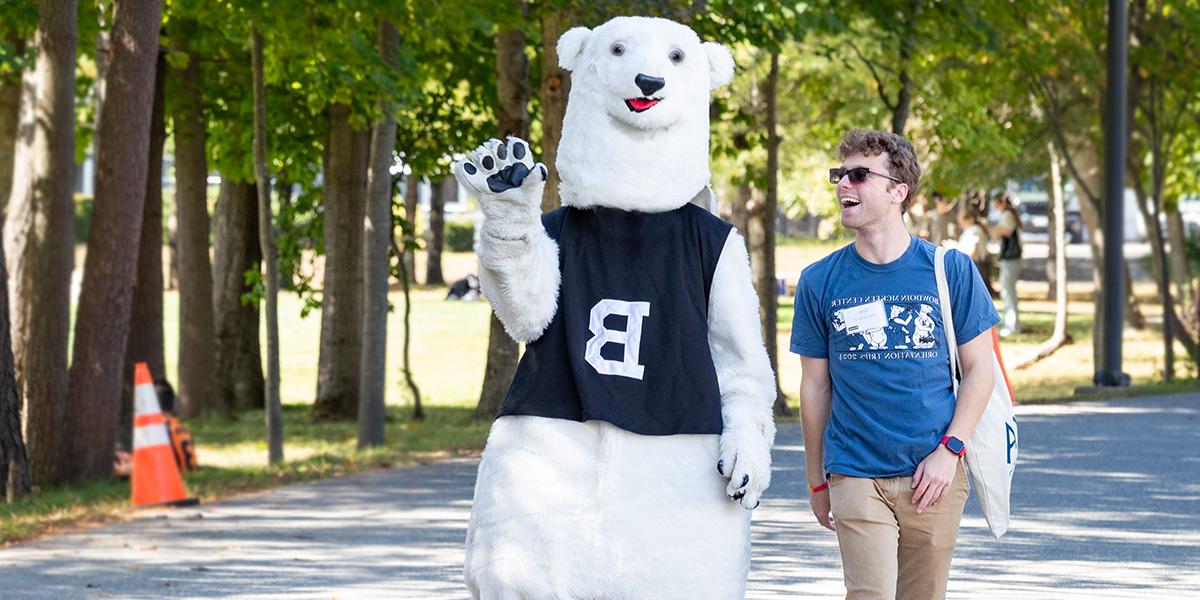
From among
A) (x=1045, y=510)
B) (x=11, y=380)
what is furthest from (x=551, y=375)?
(x=11, y=380)

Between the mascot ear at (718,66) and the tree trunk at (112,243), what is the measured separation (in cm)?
782

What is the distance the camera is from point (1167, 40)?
20562 millimetres

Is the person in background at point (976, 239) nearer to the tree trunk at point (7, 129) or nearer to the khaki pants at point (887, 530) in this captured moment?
the tree trunk at point (7, 129)

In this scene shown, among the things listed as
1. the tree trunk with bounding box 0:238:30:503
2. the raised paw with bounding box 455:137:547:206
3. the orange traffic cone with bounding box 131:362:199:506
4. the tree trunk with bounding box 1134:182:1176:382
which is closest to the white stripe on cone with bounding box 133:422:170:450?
the orange traffic cone with bounding box 131:362:199:506

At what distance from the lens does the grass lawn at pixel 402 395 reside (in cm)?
1181

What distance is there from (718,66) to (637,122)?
17.6 inches

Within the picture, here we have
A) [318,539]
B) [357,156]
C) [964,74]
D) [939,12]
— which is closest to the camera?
[318,539]

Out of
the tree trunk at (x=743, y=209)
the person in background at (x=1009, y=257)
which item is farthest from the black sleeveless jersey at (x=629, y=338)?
the tree trunk at (x=743, y=209)

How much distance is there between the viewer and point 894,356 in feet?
16.6

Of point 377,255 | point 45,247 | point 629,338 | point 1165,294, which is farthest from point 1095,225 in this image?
point 629,338

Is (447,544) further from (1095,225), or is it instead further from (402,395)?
(1095,225)

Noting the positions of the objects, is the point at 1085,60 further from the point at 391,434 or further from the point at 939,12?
the point at 391,434

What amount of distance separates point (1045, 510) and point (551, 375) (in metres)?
6.03

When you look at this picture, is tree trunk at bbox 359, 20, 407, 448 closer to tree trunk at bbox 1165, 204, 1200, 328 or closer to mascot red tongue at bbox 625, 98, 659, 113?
mascot red tongue at bbox 625, 98, 659, 113
